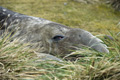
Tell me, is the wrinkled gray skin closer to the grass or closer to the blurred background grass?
the grass

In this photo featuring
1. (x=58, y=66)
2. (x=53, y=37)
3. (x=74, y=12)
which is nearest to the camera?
(x=58, y=66)

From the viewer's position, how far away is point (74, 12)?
8078mm

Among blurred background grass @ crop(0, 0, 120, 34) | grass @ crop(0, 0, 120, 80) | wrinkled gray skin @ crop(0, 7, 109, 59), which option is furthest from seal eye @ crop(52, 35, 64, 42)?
blurred background grass @ crop(0, 0, 120, 34)

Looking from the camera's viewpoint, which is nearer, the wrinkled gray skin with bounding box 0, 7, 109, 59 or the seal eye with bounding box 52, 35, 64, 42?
the wrinkled gray skin with bounding box 0, 7, 109, 59

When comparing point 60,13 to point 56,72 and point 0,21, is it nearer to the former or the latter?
point 0,21

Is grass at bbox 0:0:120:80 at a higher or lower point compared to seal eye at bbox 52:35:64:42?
higher

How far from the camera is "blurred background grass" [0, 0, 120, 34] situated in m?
6.89

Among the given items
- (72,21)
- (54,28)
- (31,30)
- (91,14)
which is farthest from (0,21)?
(91,14)

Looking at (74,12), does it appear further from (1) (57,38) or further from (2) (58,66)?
(2) (58,66)

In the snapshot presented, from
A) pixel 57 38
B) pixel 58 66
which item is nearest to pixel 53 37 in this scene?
pixel 57 38

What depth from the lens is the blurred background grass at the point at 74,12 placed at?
6.89 meters

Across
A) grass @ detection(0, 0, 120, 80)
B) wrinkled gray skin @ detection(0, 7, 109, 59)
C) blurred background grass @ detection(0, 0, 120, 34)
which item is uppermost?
grass @ detection(0, 0, 120, 80)

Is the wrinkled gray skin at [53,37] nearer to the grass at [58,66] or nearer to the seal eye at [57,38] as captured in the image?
the seal eye at [57,38]

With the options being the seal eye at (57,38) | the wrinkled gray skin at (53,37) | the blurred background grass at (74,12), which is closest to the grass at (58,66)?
the wrinkled gray skin at (53,37)
